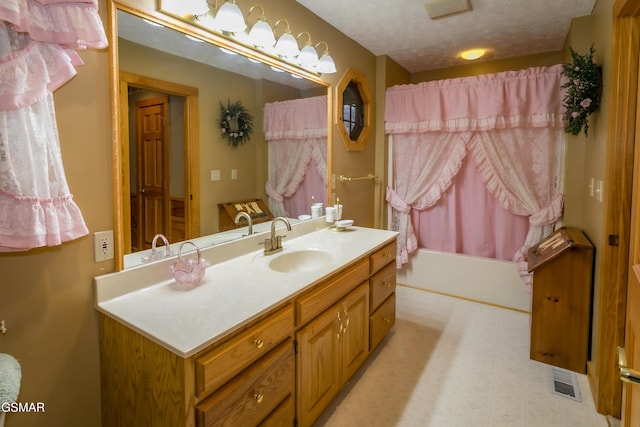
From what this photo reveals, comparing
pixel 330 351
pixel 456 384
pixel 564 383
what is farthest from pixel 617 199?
pixel 330 351

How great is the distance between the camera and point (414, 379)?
2068 mm

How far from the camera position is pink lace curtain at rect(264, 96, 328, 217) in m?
2.18

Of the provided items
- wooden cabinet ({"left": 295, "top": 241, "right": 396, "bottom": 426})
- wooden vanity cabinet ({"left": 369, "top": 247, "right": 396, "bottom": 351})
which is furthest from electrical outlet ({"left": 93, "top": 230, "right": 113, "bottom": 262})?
wooden vanity cabinet ({"left": 369, "top": 247, "right": 396, "bottom": 351})

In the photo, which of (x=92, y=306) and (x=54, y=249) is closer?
(x=54, y=249)

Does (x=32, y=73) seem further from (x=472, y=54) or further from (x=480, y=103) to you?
(x=472, y=54)

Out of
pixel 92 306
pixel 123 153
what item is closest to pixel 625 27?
pixel 123 153

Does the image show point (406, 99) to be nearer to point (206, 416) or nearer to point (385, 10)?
point (385, 10)

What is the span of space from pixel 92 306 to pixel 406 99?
2940 mm

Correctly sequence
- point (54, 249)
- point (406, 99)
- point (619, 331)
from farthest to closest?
1. point (406, 99)
2. point (619, 331)
3. point (54, 249)

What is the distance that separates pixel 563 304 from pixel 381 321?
3.63ft

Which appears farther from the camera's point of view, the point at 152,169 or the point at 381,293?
the point at 381,293

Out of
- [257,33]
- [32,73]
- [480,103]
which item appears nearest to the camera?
[32,73]

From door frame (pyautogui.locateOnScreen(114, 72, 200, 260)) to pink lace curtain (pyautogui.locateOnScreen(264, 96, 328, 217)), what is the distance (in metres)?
0.53

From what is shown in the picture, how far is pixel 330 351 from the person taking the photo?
1.69 m
